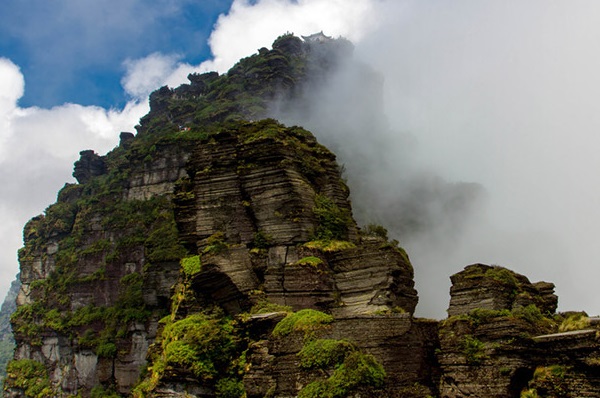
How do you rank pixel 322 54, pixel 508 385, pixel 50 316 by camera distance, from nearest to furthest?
1. pixel 508 385
2. pixel 50 316
3. pixel 322 54

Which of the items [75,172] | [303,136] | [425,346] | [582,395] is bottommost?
[582,395]

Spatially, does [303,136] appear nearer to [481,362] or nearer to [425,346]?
[425,346]

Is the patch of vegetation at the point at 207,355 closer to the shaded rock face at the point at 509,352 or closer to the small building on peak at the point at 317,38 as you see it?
the shaded rock face at the point at 509,352

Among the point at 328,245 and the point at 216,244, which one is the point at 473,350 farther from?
the point at 216,244

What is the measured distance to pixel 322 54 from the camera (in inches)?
4626

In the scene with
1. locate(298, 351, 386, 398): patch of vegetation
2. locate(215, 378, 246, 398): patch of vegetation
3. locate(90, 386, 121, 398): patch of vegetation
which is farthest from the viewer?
locate(90, 386, 121, 398): patch of vegetation

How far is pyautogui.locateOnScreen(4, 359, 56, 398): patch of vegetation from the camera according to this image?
76812 millimetres

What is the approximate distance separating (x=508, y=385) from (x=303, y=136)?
1643 centimetres

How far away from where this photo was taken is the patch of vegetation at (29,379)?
76812mm

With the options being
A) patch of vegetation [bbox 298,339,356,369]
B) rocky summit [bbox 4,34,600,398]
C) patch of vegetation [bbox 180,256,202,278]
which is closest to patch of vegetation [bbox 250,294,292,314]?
rocky summit [bbox 4,34,600,398]

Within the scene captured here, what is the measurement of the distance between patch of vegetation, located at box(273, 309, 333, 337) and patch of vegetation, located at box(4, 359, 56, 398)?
244 feet

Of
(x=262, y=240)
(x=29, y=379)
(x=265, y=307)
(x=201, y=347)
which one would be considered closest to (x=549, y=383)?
(x=265, y=307)

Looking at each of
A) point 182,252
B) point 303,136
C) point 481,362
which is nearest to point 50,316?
point 182,252

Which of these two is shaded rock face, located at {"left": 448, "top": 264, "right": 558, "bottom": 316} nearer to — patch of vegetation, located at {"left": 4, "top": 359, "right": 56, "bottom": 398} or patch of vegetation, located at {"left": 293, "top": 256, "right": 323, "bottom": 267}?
patch of vegetation, located at {"left": 293, "top": 256, "right": 323, "bottom": 267}
